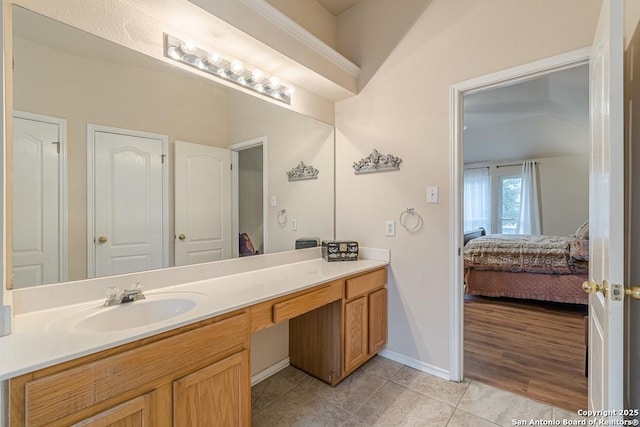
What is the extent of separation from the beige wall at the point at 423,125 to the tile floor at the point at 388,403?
242mm

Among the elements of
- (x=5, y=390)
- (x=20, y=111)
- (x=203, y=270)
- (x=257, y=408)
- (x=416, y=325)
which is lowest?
(x=257, y=408)

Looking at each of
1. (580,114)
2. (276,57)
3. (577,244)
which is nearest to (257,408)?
(276,57)

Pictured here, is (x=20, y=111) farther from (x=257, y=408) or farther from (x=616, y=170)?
(x=616, y=170)

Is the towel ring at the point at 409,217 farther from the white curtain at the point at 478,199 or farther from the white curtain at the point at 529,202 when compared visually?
the white curtain at the point at 478,199

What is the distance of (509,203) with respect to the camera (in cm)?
682

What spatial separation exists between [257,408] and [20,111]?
6.20ft

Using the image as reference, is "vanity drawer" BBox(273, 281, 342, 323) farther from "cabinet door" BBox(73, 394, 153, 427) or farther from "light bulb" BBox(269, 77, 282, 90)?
"light bulb" BBox(269, 77, 282, 90)

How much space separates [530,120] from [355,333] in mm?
5617

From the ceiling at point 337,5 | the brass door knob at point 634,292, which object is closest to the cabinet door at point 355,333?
the brass door knob at point 634,292

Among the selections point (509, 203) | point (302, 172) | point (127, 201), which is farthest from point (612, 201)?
point (509, 203)

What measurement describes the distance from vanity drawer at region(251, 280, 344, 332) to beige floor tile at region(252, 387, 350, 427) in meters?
0.62

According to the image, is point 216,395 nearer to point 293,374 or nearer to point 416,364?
point 293,374

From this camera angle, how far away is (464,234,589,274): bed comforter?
3.44 metres

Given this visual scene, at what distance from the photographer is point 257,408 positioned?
1.81 m
